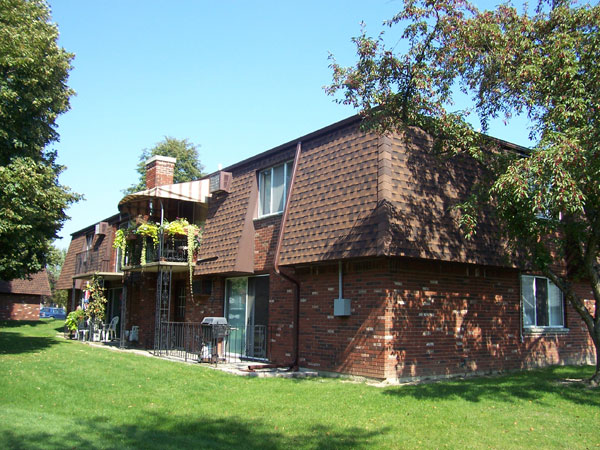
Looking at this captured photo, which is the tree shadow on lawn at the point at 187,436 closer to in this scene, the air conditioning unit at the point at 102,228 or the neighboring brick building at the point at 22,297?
the air conditioning unit at the point at 102,228

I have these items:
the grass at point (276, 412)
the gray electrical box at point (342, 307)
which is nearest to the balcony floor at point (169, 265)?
the grass at point (276, 412)

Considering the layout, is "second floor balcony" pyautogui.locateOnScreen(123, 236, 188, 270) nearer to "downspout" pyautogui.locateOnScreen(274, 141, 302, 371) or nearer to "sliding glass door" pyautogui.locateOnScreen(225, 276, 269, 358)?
"sliding glass door" pyautogui.locateOnScreen(225, 276, 269, 358)

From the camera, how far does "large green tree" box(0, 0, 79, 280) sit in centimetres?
1379

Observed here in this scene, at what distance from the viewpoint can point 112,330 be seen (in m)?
22.4

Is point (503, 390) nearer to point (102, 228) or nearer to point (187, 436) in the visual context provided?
point (187, 436)

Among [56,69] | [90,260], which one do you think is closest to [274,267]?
[56,69]

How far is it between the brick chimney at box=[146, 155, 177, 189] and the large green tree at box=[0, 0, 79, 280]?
12.2 ft

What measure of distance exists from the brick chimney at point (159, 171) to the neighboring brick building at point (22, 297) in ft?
86.0

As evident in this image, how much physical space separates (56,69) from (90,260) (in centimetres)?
1019

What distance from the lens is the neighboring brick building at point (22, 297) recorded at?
41312mm

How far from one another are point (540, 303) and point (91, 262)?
17814mm

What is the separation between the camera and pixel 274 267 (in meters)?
13.6

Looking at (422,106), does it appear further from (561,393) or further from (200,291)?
(200,291)

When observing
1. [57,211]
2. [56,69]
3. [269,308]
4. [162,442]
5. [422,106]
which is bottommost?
[162,442]
